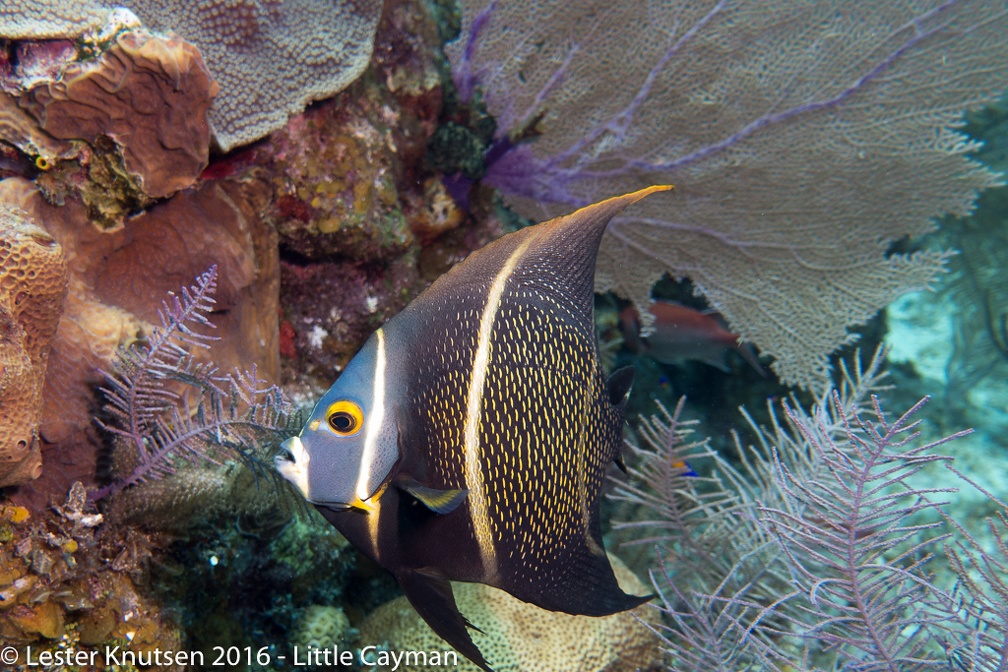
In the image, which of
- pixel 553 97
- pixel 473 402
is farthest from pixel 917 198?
pixel 473 402

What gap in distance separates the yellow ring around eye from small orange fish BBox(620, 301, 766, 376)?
10.5 ft

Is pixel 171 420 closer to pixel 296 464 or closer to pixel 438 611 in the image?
pixel 296 464

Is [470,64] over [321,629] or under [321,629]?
over

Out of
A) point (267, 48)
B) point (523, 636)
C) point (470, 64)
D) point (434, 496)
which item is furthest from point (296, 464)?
point (470, 64)

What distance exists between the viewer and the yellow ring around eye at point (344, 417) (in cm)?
118

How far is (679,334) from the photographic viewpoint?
165 inches

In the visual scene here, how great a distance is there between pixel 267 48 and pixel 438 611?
2423 millimetres

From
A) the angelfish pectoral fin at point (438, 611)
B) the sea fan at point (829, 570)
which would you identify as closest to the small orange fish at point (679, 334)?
the sea fan at point (829, 570)

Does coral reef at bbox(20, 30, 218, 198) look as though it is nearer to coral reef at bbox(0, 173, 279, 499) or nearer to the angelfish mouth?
coral reef at bbox(0, 173, 279, 499)

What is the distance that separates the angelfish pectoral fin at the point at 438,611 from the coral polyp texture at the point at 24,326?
1.08 m

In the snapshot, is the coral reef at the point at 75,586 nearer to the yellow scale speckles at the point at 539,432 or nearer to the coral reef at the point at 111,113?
the coral reef at the point at 111,113

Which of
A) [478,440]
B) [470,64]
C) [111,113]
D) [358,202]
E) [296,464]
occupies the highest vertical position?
[111,113]

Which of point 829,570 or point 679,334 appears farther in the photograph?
point 679,334

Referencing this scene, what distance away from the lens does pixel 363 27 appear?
2.73 m
